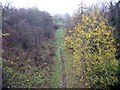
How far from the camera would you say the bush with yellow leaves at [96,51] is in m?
12.8

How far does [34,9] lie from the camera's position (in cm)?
2559

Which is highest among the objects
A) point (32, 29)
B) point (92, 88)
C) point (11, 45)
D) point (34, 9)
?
point (34, 9)

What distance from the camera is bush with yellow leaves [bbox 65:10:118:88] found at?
1275cm

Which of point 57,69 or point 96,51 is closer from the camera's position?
point 96,51

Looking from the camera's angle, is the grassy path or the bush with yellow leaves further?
the grassy path

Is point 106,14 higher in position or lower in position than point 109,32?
higher

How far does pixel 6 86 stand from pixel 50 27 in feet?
46.3

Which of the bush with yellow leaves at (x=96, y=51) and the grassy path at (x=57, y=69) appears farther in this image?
the grassy path at (x=57, y=69)

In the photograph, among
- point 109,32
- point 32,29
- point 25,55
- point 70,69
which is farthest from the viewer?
point 32,29

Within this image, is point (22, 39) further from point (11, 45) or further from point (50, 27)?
point (50, 27)

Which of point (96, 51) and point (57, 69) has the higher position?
point (96, 51)

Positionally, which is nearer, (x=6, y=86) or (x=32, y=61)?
(x=6, y=86)

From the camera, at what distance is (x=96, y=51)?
12984 millimetres

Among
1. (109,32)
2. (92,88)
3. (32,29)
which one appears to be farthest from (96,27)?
(32,29)
